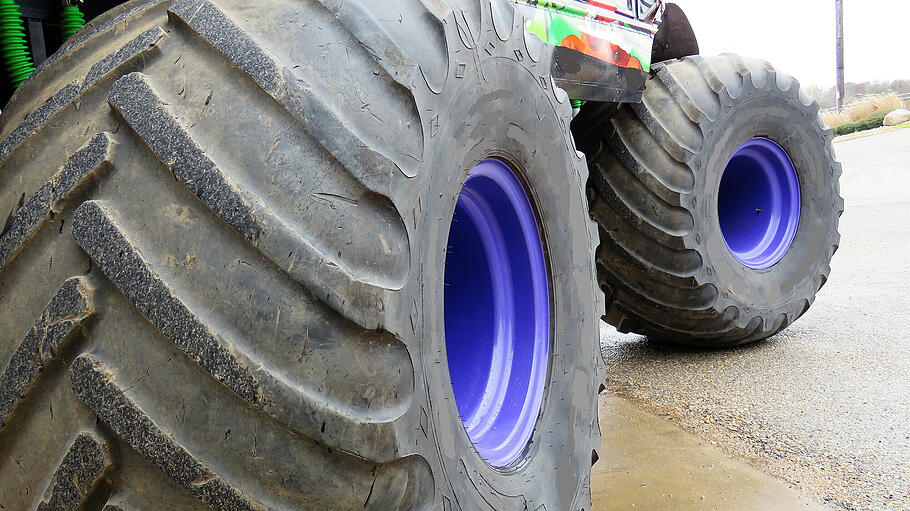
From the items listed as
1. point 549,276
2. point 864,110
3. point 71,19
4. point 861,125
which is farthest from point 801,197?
point 864,110

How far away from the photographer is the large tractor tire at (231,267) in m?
0.89

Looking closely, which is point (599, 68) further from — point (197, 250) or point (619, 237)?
point (197, 250)

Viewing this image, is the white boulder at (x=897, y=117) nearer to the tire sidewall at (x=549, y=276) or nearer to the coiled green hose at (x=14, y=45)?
the tire sidewall at (x=549, y=276)

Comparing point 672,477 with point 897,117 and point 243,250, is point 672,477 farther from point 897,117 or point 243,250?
point 897,117

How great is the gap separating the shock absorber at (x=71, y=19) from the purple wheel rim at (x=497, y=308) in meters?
0.82

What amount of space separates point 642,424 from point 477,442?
1.29 meters

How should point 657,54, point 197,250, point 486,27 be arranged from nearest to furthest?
point 197,250, point 486,27, point 657,54

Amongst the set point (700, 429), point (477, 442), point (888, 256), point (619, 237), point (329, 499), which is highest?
point (329, 499)

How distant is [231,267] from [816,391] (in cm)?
252

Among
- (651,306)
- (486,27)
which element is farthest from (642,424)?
(486,27)

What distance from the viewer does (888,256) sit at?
16.9 ft

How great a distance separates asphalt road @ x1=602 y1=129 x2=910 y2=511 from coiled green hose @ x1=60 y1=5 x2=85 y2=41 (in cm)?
183

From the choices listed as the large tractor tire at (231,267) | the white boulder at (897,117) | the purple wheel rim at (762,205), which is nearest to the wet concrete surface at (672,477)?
the large tractor tire at (231,267)

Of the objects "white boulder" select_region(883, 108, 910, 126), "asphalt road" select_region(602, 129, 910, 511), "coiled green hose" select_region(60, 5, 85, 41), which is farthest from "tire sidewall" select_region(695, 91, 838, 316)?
"white boulder" select_region(883, 108, 910, 126)
